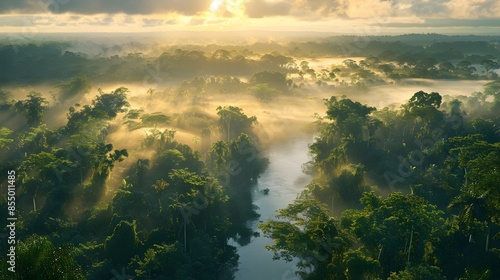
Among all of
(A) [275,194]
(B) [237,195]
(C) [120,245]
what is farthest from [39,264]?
(A) [275,194]

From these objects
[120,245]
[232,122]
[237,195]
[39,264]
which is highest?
[39,264]

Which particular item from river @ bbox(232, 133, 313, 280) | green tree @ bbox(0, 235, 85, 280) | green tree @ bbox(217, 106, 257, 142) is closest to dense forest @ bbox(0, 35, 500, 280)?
green tree @ bbox(0, 235, 85, 280)

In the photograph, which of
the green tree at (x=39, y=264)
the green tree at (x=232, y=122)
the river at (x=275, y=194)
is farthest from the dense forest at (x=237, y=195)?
the river at (x=275, y=194)

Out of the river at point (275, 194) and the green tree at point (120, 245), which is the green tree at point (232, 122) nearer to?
the river at point (275, 194)

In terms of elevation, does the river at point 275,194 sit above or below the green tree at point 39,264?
below

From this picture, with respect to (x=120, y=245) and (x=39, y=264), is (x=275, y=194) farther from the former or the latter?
(x=39, y=264)

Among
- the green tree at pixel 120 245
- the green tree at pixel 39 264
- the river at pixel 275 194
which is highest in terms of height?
the green tree at pixel 39 264

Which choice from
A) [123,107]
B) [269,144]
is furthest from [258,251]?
[123,107]

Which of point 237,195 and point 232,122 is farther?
point 232,122

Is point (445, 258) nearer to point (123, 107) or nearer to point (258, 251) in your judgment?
point (258, 251)
